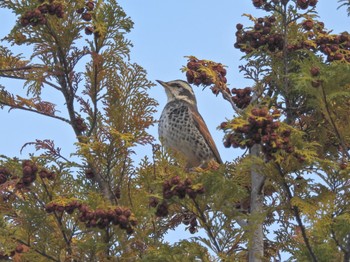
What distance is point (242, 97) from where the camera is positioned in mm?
6113

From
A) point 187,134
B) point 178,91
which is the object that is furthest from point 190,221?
point 178,91

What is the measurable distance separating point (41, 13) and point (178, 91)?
3.15m

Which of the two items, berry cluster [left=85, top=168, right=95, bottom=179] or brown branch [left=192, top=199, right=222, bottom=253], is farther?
berry cluster [left=85, top=168, right=95, bottom=179]

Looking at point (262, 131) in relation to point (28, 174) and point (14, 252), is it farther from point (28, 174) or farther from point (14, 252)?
point (14, 252)

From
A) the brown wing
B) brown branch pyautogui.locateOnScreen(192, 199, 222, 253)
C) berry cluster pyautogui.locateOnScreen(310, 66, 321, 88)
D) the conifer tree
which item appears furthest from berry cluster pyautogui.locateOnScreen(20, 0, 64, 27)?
the brown wing

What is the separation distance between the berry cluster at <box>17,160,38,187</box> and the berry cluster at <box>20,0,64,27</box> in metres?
0.98

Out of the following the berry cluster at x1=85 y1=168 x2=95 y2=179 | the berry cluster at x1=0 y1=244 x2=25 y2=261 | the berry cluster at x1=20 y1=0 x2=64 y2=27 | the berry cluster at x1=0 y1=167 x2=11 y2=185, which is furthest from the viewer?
the berry cluster at x1=85 y1=168 x2=95 y2=179

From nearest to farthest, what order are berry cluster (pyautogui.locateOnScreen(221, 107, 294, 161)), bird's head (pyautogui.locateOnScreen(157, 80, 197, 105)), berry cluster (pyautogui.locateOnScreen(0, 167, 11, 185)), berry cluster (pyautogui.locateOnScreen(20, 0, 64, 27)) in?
1. berry cluster (pyautogui.locateOnScreen(221, 107, 294, 161))
2. berry cluster (pyautogui.locateOnScreen(0, 167, 11, 185))
3. berry cluster (pyautogui.locateOnScreen(20, 0, 64, 27))
4. bird's head (pyautogui.locateOnScreen(157, 80, 197, 105))

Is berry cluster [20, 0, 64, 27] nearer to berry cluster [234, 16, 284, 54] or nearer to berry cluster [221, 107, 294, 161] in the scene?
berry cluster [234, 16, 284, 54]

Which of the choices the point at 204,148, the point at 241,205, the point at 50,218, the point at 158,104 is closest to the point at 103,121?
the point at 158,104

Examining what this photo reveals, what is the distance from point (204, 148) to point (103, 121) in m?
2.21

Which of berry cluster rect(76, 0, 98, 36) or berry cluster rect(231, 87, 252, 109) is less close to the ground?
berry cluster rect(76, 0, 98, 36)

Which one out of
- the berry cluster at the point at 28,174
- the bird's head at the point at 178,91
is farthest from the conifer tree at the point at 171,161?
the bird's head at the point at 178,91

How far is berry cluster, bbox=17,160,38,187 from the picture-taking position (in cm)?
507
